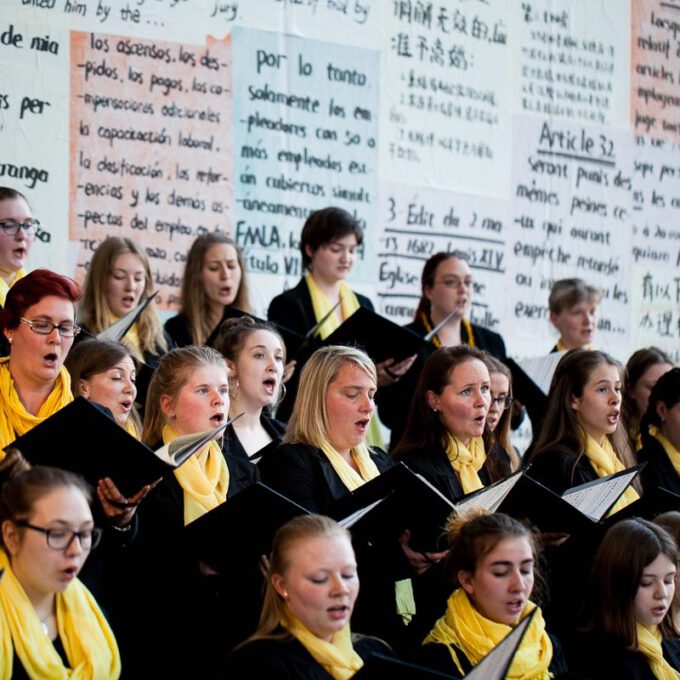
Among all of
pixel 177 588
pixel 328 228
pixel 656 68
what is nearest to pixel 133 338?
pixel 328 228

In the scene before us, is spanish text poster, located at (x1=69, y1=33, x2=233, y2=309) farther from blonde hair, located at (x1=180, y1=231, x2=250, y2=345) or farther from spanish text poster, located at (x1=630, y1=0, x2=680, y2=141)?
spanish text poster, located at (x1=630, y1=0, x2=680, y2=141)

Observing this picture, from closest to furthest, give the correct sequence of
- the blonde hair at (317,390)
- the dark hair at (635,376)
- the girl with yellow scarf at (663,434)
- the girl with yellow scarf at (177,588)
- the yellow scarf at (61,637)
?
1. the yellow scarf at (61,637)
2. the girl with yellow scarf at (177,588)
3. the blonde hair at (317,390)
4. the girl with yellow scarf at (663,434)
5. the dark hair at (635,376)

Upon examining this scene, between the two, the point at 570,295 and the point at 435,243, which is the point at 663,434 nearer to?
the point at 570,295

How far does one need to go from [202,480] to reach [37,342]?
2.11 ft

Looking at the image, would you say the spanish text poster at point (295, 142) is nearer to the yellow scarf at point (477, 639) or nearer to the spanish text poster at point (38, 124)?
the spanish text poster at point (38, 124)

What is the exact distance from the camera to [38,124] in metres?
6.26

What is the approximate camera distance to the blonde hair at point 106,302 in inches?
216

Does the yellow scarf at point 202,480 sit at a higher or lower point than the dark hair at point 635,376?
lower

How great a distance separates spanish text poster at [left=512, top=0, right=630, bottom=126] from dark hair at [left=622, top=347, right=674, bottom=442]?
2.40 meters

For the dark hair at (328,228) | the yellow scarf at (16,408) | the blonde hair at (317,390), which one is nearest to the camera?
the yellow scarf at (16,408)

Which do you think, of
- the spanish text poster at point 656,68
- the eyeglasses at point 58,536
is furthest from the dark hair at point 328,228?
the spanish text poster at point 656,68

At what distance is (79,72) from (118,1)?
16.5 inches

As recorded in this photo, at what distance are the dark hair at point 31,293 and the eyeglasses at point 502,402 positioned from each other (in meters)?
1.87

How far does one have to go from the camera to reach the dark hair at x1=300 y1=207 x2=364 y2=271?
611 cm
